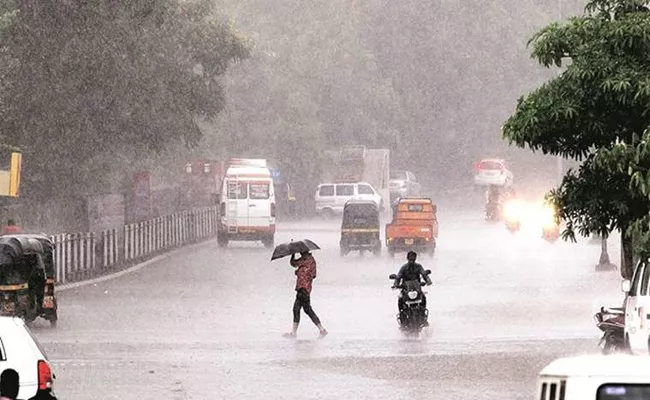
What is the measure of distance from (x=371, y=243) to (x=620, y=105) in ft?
121

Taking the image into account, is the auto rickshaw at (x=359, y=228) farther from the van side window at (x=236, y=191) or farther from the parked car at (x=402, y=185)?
the parked car at (x=402, y=185)

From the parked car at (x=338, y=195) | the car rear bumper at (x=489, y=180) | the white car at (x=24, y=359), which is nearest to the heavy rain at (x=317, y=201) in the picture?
the white car at (x=24, y=359)

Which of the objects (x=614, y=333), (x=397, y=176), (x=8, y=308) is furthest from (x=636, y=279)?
(x=397, y=176)

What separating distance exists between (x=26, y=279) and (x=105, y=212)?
1807 centimetres

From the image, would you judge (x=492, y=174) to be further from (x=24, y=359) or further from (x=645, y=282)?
(x=24, y=359)

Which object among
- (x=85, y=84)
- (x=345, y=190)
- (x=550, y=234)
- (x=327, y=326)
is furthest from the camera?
(x=345, y=190)

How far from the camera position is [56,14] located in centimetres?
4906

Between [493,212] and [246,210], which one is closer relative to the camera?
[246,210]

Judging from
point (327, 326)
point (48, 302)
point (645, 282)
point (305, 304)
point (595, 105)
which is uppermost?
point (595, 105)

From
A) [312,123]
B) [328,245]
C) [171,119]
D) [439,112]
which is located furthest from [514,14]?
[171,119]

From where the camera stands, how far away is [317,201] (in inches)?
3337

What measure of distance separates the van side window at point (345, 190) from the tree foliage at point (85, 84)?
26.6m

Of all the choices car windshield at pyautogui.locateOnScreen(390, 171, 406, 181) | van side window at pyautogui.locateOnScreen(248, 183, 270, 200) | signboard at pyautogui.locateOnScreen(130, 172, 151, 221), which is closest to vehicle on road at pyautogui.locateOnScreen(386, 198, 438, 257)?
van side window at pyautogui.locateOnScreen(248, 183, 270, 200)

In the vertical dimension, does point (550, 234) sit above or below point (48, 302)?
above
